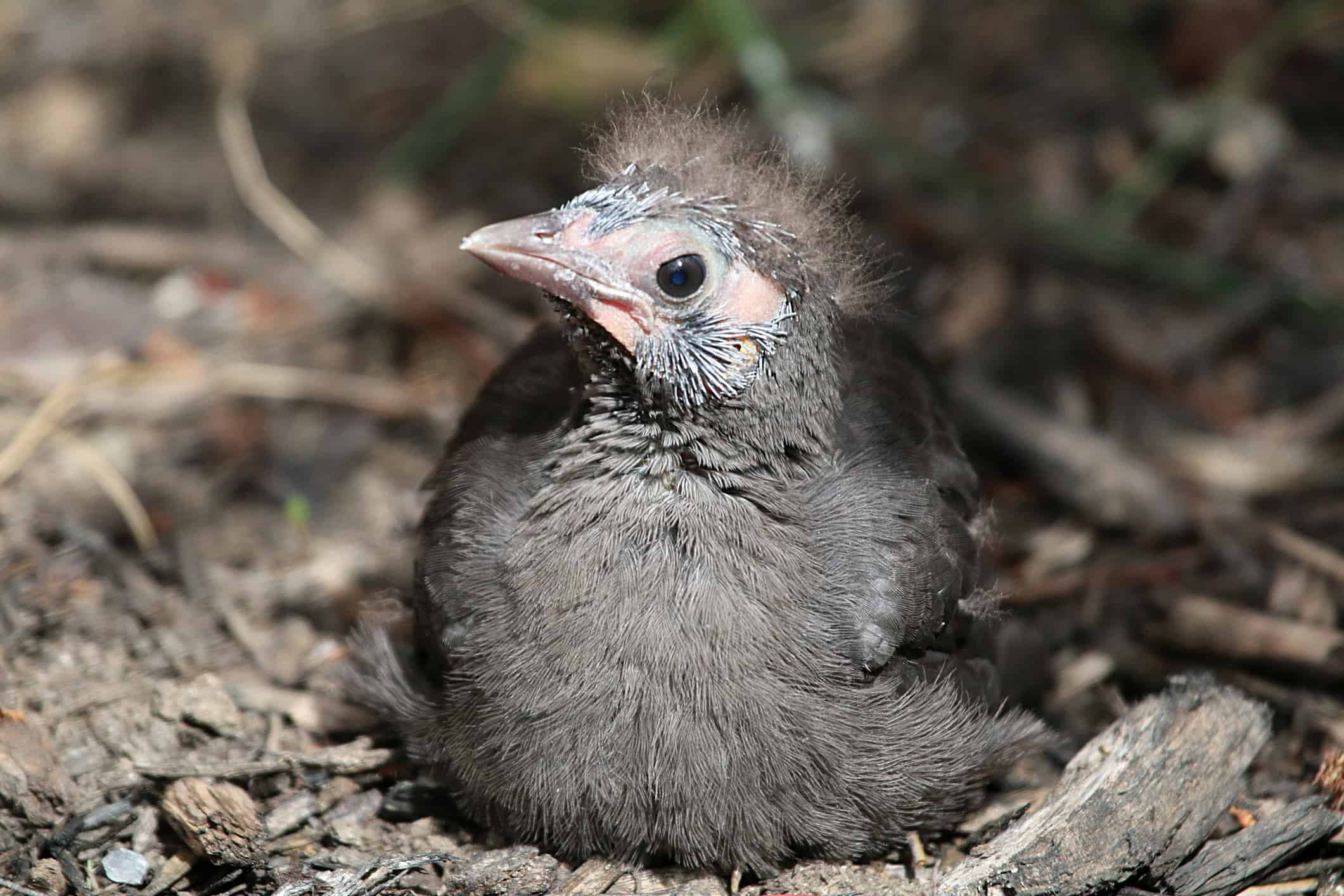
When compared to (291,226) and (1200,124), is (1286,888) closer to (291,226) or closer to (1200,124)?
(1200,124)

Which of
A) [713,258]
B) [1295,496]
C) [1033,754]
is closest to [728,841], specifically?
[1033,754]

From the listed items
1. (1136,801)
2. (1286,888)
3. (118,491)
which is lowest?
(1286,888)

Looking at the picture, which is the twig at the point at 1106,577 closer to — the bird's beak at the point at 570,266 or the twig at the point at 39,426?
the bird's beak at the point at 570,266

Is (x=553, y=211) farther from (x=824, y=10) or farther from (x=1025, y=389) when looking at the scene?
(x=824, y=10)

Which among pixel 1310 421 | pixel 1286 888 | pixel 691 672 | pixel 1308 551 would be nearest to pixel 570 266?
pixel 691 672

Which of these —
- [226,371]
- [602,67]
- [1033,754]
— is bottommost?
[1033,754]

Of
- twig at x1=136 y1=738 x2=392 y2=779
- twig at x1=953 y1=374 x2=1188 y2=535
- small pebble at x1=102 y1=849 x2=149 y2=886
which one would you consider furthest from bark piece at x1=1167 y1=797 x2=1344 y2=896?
small pebble at x1=102 y1=849 x2=149 y2=886

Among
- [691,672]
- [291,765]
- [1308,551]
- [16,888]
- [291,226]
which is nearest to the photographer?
[16,888]
